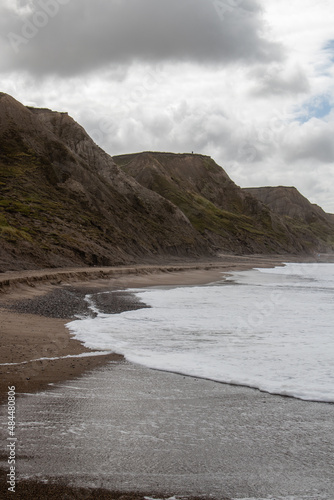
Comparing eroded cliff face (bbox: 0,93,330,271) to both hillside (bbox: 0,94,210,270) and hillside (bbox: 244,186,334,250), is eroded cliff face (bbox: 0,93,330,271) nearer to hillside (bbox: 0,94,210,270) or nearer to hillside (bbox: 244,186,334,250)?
hillside (bbox: 0,94,210,270)

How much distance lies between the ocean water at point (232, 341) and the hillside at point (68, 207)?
1797cm

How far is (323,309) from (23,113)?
5417 cm

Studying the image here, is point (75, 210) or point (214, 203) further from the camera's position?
point (214, 203)

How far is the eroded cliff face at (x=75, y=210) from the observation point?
40.6 metres

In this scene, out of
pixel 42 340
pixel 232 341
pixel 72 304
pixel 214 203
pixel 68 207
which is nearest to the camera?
pixel 42 340

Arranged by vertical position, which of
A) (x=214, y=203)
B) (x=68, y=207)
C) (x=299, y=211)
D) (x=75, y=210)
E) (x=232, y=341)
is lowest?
(x=232, y=341)

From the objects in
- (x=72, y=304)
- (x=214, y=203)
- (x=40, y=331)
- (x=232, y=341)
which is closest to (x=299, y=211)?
(x=214, y=203)

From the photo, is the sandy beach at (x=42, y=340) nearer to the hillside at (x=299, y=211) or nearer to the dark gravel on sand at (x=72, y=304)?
the dark gravel on sand at (x=72, y=304)

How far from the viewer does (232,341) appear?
11.5m

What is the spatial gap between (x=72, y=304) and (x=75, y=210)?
3483 cm

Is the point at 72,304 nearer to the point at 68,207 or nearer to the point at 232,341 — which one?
the point at 232,341

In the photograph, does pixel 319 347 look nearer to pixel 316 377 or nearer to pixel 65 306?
pixel 316 377

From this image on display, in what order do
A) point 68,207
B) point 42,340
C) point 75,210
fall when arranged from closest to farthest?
1. point 42,340
2. point 68,207
3. point 75,210

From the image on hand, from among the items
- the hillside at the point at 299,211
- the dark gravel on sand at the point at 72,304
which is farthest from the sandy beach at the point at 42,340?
the hillside at the point at 299,211
